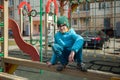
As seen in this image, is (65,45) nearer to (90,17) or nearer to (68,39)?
(68,39)

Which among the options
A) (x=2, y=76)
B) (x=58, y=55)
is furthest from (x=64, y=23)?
(x=2, y=76)

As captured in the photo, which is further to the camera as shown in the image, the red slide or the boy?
the red slide

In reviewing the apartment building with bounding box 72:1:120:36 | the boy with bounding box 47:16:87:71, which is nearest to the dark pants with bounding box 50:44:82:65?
the boy with bounding box 47:16:87:71

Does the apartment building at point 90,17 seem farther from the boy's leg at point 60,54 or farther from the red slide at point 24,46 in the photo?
the boy's leg at point 60,54

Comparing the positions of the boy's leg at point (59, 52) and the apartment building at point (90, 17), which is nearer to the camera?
the boy's leg at point (59, 52)

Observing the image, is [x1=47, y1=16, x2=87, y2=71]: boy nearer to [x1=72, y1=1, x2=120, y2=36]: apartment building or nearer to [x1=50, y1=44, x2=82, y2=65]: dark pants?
[x1=50, y1=44, x2=82, y2=65]: dark pants

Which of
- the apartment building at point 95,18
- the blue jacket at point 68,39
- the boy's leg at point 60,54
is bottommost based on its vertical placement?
the boy's leg at point 60,54

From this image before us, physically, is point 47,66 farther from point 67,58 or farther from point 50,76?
point 50,76

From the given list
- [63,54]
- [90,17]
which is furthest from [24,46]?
[90,17]

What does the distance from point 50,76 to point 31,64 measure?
1.87 meters

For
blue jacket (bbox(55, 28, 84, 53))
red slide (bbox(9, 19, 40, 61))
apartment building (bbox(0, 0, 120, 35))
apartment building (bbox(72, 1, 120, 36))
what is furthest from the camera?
apartment building (bbox(0, 0, 120, 35))

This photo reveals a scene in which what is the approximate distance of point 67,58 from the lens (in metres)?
2.49

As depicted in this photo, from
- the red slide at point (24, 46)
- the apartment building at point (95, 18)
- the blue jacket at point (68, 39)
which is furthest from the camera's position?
the apartment building at point (95, 18)

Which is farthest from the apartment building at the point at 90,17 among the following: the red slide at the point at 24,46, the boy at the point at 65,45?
the boy at the point at 65,45
